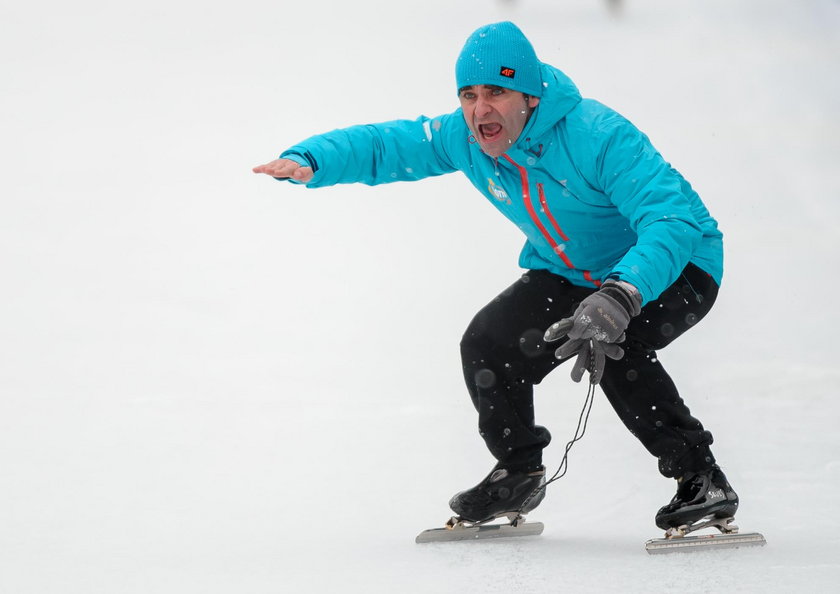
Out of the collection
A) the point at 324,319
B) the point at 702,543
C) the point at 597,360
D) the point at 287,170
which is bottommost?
the point at 702,543

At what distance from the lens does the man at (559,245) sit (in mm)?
2633

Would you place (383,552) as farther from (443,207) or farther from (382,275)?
(443,207)

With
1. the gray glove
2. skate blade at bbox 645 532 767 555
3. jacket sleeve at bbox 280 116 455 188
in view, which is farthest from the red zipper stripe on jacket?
skate blade at bbox 645 532 767 555

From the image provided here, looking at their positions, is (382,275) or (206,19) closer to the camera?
(382,275)

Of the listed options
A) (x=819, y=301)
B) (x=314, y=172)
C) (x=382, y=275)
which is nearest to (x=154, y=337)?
(x=382, y=275)

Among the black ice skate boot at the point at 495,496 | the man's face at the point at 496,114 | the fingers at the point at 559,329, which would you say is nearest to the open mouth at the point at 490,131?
the man's face at the point at 496,114

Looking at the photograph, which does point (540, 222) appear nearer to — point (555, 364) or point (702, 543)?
point (555, 364)

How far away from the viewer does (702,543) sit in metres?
2.89

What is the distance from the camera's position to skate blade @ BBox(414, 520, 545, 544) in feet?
10.2

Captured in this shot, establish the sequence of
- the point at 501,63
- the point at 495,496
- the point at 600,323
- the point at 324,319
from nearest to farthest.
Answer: the point at 600,323
the point at 501,63
the point at 495,496
the point at 324,319

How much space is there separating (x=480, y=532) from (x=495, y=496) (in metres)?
0.13

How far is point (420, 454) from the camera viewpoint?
397 cm

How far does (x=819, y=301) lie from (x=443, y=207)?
2.61 metres

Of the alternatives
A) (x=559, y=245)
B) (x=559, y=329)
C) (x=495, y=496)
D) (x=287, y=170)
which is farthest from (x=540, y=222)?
(x=495, y=496)
